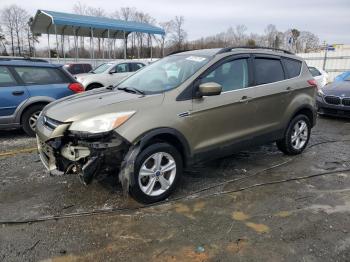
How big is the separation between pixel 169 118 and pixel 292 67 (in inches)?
115

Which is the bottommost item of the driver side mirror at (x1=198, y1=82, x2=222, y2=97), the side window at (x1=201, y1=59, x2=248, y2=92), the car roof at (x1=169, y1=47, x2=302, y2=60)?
the driver side mirror at (x1=198, y1=82, x2=222, y2=97)

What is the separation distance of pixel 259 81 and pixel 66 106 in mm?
2782

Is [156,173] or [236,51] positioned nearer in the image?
[156,173]

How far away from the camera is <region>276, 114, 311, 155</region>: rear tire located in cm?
557

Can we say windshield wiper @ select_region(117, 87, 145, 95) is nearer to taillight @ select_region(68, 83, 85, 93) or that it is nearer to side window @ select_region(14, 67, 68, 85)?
taillight @ select_region(68, 83, 85, 93)

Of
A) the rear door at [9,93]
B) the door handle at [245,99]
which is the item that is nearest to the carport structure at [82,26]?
the rear door at [9,93]

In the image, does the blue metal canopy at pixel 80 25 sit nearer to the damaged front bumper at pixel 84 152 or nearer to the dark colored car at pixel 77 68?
the dark colored car at pixel 77 68

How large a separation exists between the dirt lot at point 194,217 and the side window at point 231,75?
130 centimetres

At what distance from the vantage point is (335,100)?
901 centimetres

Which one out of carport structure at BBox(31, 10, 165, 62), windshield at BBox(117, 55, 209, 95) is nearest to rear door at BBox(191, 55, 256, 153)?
windshield at BBox(117, 55, 209, 95)

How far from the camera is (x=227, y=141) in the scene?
14.8ft

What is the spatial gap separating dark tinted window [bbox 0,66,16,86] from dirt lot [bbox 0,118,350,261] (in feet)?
7.17

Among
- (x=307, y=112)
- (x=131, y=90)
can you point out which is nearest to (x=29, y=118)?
(x=131, y=90)

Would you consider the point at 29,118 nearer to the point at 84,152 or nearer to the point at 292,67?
the point at 84,152
